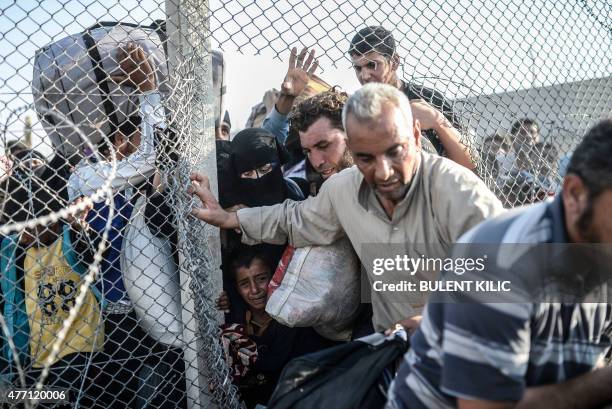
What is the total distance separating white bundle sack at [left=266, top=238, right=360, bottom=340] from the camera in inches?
108

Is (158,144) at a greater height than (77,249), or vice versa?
(158,144)

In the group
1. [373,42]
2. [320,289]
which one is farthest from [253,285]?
[373,42]

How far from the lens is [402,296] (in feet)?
8.33

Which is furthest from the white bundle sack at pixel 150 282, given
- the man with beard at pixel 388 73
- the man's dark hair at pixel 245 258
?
the man with beard at pixel 388 73

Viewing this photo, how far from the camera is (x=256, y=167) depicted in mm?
3494

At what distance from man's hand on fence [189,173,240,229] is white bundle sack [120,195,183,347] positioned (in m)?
0.27

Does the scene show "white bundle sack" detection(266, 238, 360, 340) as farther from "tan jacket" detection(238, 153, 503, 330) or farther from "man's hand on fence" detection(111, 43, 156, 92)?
"man's hand on fence" detection(111, 43, 156, 92)

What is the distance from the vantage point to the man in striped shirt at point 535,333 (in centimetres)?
145

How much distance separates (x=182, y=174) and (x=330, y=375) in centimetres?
116

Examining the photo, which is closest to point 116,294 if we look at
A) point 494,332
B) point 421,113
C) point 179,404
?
point 179,404

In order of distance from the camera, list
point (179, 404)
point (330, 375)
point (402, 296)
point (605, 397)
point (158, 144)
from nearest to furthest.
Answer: point (605, 397) → point (330, 375) → point (402, 296) → point (158, 144) → point (179, 404)

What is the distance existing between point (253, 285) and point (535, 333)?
1.96 metres

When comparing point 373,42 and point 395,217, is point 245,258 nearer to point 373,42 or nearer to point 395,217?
point 395,217

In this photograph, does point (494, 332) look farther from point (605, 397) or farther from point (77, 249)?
point (77, 249)
